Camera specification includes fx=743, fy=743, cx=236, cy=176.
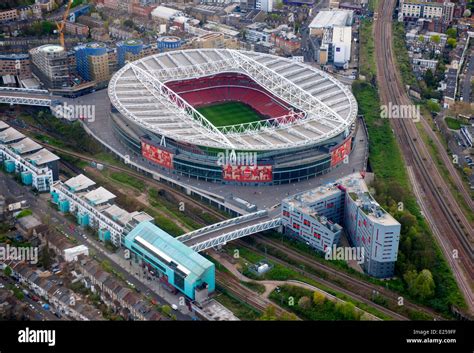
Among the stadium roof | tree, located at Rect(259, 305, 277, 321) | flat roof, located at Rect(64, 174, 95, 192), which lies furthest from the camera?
the stadium roof

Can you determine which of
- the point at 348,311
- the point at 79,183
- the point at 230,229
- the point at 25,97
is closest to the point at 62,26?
the point at 25,97

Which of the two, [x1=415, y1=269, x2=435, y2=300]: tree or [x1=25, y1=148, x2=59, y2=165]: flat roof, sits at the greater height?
[x1=25, y1=148, x2=59, y2=165]: flat roof

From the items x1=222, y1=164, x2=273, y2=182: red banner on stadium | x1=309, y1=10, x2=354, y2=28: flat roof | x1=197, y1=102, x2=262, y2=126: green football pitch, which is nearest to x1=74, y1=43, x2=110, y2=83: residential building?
x1=197, y1=102, x2=262, y2=126: green football pitch

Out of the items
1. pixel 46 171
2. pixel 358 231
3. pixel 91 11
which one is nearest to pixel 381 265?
pixel 358 231

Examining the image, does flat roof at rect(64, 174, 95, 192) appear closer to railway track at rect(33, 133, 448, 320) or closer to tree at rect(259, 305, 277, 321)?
railway track at rect(33, 133, 448, 320)
